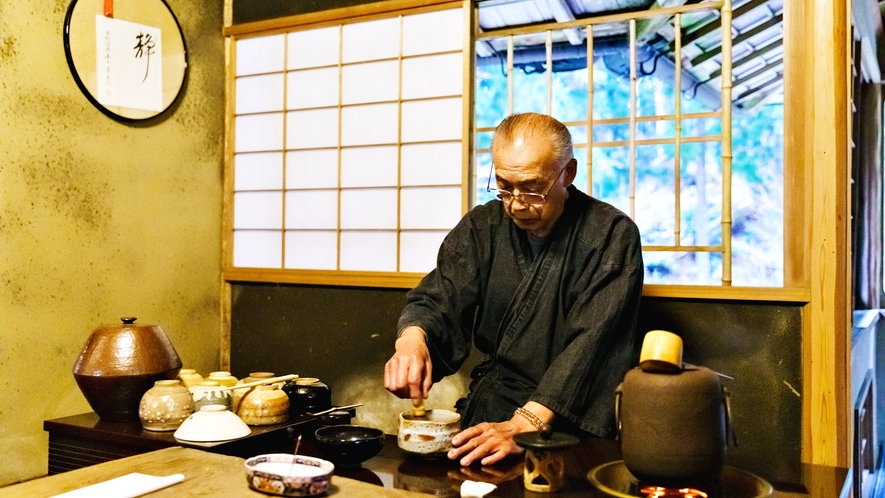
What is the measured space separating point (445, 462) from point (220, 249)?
2.51m

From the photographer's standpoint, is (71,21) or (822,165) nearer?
(822,165)

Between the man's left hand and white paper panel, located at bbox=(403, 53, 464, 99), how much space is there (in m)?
1.90

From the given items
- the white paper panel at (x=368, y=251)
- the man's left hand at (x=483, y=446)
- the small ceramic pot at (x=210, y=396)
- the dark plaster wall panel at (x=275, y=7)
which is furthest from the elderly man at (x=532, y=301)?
the dark plaster wall panel at (x=275, y=7)

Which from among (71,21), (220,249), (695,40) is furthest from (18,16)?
(695,40)

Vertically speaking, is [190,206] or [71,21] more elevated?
[71,21]

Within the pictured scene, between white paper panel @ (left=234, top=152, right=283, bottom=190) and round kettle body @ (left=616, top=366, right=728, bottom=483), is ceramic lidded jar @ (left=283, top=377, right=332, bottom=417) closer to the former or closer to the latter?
round kettle body @ (left=616, top=366, right=728, bottom=483)

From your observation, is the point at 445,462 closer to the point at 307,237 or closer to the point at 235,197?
the point at 307,237

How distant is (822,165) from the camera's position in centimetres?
278

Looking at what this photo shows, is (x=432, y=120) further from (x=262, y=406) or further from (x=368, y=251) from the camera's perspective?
(x=262, y=406)

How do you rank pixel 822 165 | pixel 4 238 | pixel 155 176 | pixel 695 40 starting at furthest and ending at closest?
pixel 695 40 < pixel 155 176 < pixel 4 238 < pixel 822 165

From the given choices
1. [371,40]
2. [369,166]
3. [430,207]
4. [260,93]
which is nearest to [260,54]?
[260,93]

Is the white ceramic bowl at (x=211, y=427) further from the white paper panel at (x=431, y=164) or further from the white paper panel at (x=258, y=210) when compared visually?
the white paper panel at (x=258, y=210)

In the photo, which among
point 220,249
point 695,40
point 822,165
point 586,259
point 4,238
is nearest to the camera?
point 586,259

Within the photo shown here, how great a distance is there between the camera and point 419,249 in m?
3.62
